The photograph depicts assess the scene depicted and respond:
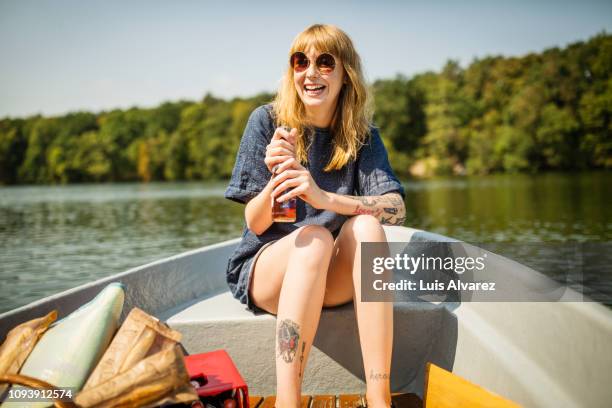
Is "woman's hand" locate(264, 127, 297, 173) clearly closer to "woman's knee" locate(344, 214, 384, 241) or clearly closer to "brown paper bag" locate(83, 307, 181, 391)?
"woman's knee" locate(344, 214, 384, 241)

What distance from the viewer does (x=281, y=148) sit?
5.93 feet

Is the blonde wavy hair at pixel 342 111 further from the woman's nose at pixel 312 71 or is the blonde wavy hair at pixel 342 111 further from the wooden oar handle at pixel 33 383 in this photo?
the wooden oar handle at pixel 33 383

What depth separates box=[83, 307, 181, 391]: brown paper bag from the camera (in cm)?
133

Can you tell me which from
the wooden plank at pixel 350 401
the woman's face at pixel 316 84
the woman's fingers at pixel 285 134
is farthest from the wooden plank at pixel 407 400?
the woman's face at pixel 316 84

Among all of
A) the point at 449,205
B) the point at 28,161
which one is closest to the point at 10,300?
the point at 449,205

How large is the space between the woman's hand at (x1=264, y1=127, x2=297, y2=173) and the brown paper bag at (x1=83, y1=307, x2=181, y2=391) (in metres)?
0.72

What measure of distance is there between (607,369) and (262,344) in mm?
1271

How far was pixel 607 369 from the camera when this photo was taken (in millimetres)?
1150

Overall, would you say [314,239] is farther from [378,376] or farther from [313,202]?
[378,376]

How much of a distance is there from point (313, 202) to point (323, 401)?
78 centimetres

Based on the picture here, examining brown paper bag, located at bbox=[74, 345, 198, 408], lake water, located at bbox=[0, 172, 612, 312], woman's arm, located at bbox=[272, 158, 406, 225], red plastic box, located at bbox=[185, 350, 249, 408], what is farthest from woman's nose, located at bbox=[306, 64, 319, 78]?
lake water, located at bbox=[0, 172, 612, 312]

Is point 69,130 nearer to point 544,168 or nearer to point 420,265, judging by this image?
point 544,168

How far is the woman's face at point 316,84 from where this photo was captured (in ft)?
6.83

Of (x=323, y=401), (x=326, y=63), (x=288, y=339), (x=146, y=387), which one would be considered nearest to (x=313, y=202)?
(x=288, y=339)
